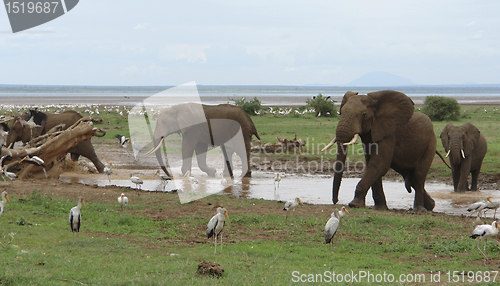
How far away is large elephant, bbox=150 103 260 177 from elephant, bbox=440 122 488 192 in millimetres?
6951

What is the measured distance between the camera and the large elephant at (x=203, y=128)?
61.0ft

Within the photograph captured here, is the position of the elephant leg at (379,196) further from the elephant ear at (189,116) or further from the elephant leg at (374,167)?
the elephant ear at (189,116)

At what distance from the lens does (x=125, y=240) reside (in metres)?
9.02

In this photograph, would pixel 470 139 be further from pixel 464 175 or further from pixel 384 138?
pixel 384 138

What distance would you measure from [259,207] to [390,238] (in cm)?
385

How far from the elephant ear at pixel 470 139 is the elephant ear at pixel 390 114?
4.67 metres

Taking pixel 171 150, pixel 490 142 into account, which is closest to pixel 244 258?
pixel 171 150

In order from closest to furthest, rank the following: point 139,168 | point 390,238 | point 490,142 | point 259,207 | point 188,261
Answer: point 188,261 < point 390,238 < point 259,207 < point 139,168 < point 490,142

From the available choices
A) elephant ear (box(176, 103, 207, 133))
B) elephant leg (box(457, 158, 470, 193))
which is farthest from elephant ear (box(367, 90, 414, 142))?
elephant ear (box(176, 103, 207, 133))

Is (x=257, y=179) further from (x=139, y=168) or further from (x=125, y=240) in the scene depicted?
(x=125, y=240)

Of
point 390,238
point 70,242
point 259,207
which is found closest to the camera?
point 70,242

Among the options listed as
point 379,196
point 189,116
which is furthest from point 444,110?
point 379,196

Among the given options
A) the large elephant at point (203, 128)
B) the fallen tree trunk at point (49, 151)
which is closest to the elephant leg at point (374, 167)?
the large elephant at point (203, 128)

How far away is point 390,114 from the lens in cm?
1232
